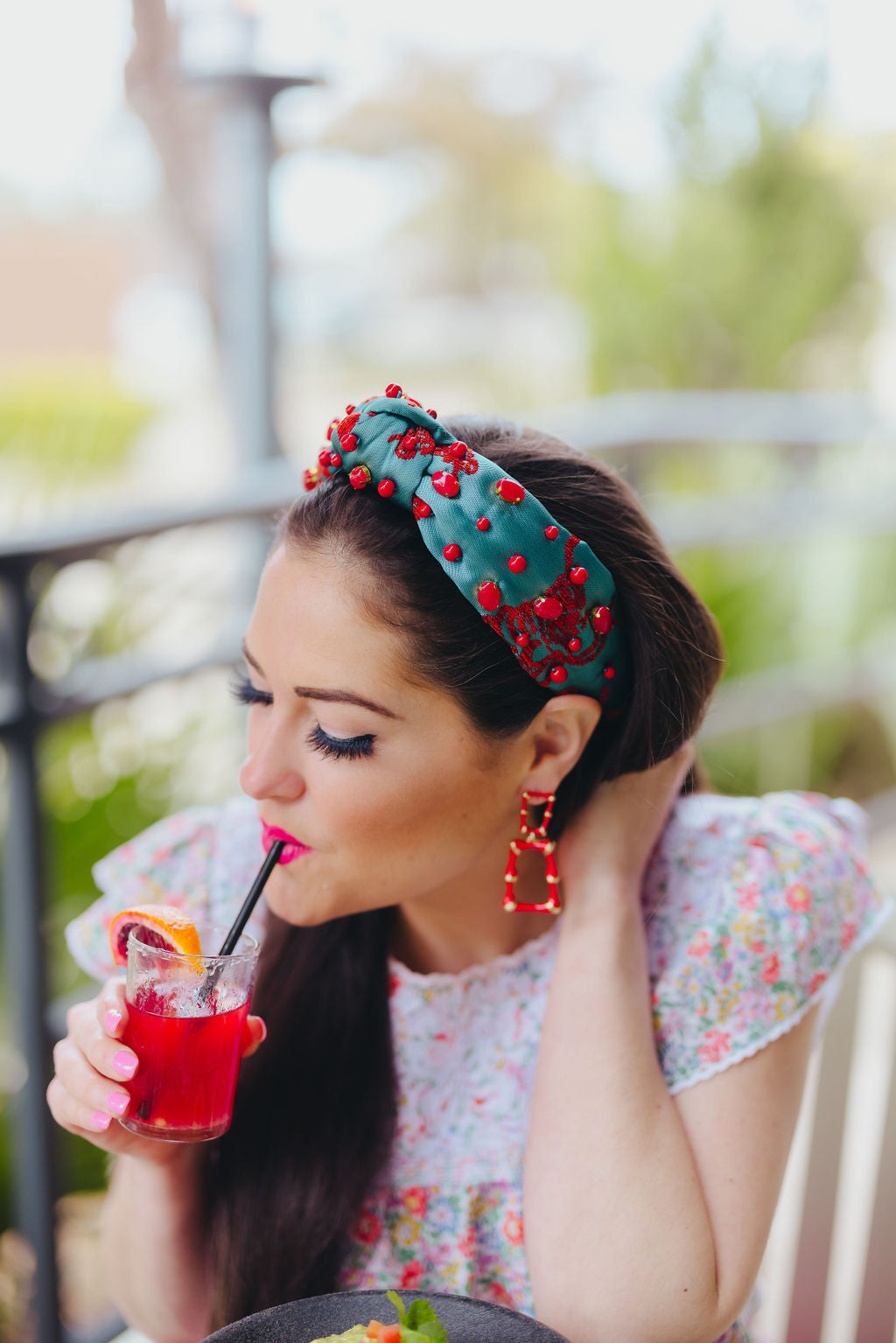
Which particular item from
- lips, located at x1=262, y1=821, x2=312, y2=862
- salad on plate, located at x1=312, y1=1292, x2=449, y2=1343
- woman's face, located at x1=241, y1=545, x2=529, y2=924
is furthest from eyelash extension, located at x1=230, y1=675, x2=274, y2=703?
salad on plate, located at x1=312, y1=1292, x2=449, y2=1343

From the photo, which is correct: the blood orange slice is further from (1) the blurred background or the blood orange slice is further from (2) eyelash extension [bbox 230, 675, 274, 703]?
(1) the blurred background

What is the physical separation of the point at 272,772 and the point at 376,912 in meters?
0.35

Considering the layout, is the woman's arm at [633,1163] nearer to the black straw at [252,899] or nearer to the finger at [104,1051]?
the black straw at [252,899]

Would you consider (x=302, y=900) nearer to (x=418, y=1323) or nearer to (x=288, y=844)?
(x=288, y=844)

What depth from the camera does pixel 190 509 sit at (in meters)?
2.13

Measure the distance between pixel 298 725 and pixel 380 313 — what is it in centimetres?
1889

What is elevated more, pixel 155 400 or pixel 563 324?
pixel 155 400

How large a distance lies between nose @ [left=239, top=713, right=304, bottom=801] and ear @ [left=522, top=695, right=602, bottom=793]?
0.25 metres

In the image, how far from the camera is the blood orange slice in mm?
1091

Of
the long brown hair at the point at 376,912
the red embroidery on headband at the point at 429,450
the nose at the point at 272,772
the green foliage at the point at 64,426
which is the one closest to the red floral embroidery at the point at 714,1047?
the long brown hair at the point at 376,912

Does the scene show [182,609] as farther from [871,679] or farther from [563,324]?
[563,324]

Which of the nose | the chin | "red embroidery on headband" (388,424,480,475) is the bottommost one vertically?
the chin

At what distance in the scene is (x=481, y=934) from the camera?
145 cm

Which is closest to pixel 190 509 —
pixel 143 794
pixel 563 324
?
pixel 143 794
